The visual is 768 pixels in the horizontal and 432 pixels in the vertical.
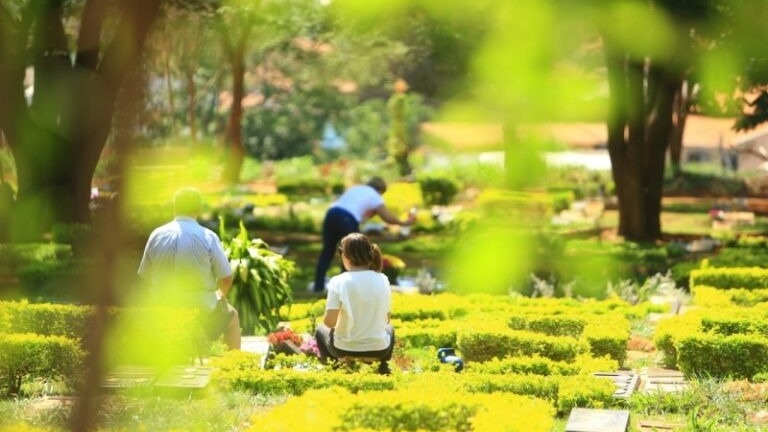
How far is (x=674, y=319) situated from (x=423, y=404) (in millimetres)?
5052

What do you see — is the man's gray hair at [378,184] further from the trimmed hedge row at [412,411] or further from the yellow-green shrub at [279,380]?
the trimmed hedge row at [412,411]

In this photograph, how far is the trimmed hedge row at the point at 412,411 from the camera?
6.28 m

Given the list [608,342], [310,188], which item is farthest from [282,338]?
[310,188]

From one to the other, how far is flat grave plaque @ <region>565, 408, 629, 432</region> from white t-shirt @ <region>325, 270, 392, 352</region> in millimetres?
2077

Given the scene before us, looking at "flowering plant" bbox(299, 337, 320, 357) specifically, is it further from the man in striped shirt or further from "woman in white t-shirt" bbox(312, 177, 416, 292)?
"woman in white t-shirt" bbox(312, 177, 416, 292)

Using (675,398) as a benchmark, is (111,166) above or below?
above

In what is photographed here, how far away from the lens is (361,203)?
15.5 meters

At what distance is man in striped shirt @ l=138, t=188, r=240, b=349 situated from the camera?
30.1ft

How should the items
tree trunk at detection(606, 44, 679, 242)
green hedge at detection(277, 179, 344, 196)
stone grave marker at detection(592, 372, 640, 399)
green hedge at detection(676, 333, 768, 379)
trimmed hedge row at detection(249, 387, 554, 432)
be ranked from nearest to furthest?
trimmed hedge row at detection(249, 387, 554, 432) → stone grave marker at detection(592, 372, 640, 399) → green hedge at detection(676, 333, 768, 379) → tree trunk at detection(606, 44, 679, 242) → green hedge at detection(277, 179, 344, 196)

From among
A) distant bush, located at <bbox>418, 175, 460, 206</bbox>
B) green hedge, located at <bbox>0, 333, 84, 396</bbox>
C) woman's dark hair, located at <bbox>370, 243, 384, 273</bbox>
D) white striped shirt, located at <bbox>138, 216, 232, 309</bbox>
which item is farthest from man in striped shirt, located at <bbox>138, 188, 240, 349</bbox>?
distant bush, located at <bbox>418, 175, 460, 206</bbox>

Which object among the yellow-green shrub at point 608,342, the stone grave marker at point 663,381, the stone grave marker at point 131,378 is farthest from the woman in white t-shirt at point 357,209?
the stone grave marker at point 131,378

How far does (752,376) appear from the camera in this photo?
9742 mm

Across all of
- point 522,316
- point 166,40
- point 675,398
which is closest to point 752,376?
point 675,398

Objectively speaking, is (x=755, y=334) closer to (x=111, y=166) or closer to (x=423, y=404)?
(x=423, y=404)
